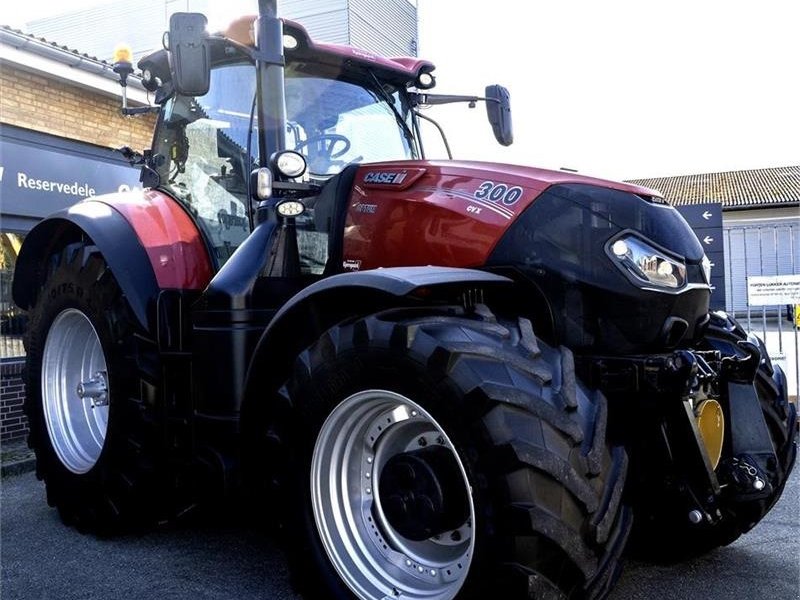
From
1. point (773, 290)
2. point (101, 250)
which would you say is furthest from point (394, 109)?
point (773, 290)

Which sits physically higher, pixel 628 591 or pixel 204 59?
pixel 204 59

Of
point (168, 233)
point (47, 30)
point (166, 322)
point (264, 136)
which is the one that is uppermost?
point (47, 30)

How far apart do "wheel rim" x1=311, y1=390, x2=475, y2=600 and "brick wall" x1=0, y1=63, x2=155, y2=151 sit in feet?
20.7

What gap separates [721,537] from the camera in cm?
334

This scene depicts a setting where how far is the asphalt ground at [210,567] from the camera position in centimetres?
311

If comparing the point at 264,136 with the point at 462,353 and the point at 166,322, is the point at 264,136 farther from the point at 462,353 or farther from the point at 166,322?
the point at 462,353

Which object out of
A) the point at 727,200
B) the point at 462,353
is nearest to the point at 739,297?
the point at 727,200

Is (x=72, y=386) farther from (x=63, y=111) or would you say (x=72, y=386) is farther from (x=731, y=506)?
(x=63, y=111)

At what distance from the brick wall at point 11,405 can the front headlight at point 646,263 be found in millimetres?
5198

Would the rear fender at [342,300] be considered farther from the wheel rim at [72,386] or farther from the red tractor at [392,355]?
the wheel rim at [72,386]

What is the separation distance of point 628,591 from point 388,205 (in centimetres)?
181

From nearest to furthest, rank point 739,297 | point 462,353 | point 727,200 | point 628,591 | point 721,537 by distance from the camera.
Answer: point 462,353
point 628,591
point 721,537
point 739,297
point 727,200

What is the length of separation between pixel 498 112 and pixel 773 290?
3696 millimetres

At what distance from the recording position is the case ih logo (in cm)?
315
